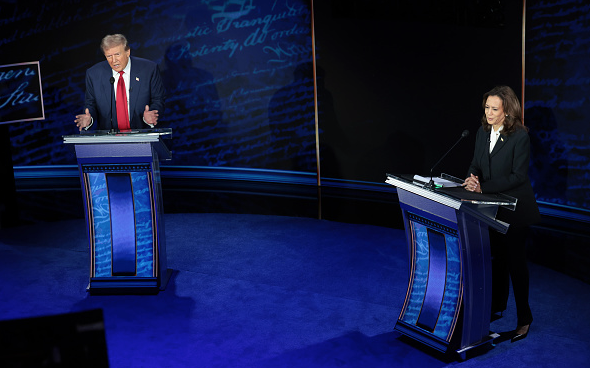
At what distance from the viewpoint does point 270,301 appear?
162 inches

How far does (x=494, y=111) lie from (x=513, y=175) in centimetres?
34

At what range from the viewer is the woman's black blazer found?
10.9 ft

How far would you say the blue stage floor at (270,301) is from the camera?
3367mm

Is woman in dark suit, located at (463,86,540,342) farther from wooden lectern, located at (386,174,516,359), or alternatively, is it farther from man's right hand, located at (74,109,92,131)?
man's right hand, located at (74,109,92,131)

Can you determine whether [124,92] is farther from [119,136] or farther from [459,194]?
[459,194]

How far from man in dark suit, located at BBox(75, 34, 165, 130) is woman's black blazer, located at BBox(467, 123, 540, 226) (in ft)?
6.91

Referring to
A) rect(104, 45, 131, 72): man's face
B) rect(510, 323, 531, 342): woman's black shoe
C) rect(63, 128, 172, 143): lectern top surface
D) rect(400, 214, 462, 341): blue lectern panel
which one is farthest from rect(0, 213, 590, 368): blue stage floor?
rect(104, 45, 131, 72): man's face

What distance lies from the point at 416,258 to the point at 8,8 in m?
4.44

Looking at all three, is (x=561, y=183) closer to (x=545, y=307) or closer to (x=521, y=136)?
(x=545, y=307)

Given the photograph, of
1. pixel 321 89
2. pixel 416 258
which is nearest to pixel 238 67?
pixel 321 89

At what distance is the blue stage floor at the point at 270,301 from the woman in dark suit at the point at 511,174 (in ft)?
1.19

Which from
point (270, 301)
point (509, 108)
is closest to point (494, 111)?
point (509, 108)

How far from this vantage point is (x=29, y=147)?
6191 millimetres

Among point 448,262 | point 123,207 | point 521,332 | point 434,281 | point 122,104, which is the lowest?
point 521,332
